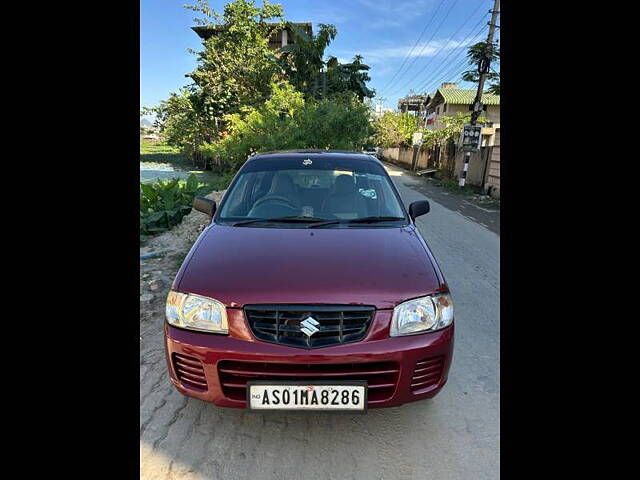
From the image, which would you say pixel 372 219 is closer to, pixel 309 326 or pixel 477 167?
pixel 309 326

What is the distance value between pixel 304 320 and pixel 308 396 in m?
0.36

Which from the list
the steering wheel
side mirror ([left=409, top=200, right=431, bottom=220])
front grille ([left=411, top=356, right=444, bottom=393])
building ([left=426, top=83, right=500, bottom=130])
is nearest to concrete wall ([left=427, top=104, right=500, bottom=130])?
building ([left=426, top=83, right=500, bottom=130])

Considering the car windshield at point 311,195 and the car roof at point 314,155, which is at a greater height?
the car roof at point 314,155

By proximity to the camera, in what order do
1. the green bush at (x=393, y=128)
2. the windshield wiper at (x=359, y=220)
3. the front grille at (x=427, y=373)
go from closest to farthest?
the front grille at (x=427, y=373)
the windshield wiper at (x=359, y=220)
the green bush at (x=393, y=128)

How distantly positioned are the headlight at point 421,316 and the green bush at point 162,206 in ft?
17.6

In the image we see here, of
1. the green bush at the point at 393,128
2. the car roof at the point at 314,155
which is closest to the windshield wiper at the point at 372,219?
the car roof at the point at 314,155

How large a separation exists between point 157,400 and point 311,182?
195cm

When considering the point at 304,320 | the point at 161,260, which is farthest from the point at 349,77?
the point at 304,320

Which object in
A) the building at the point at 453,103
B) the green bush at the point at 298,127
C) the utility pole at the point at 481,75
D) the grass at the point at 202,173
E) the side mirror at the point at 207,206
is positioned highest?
the building at the point at 453,103

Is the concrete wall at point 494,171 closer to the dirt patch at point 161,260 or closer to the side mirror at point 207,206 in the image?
the dirt patch at point 161,260

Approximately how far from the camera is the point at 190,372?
1.84 m

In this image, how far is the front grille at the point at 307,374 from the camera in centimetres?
174
